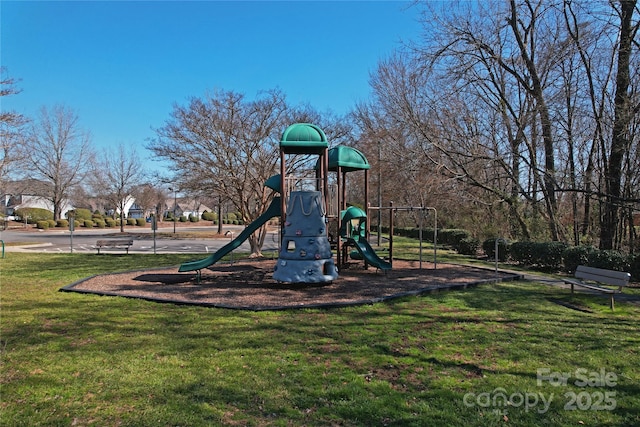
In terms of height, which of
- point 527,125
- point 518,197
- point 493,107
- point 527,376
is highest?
point 493,107

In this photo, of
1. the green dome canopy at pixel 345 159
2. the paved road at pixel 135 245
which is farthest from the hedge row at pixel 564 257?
the paved road at pixel 135 245

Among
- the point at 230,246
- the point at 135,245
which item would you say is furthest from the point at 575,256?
the point at 135,245

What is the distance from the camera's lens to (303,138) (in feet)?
34.4

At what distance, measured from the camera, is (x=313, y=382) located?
3932 millimetres

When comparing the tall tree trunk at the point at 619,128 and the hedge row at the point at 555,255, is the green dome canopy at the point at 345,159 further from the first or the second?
the tall tree trunk at the point at 619,128

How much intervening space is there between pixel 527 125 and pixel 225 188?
12.9m

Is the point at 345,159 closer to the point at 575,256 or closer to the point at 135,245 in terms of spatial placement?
the point at 575,256

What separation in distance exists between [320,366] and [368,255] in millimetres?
7147

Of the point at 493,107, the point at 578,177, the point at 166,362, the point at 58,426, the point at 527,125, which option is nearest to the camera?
the point at 58,426

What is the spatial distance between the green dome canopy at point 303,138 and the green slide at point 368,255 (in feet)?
9.81

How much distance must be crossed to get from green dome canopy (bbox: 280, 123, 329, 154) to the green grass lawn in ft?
15.7

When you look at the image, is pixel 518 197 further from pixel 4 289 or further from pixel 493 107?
pixel 4 289

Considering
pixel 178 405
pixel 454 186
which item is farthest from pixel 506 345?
pixel 454 186

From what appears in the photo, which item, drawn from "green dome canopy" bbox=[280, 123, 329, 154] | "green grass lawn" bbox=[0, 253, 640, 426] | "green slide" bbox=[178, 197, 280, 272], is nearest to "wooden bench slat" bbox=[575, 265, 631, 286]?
"green grass lawn" bbox=[0, 253, 640, 426]
